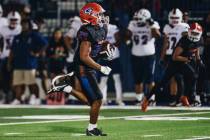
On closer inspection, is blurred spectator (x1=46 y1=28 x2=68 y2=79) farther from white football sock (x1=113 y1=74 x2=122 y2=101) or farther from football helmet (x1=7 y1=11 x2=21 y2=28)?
white football sock (x1=113 y1=74 x2=122 y2=101)

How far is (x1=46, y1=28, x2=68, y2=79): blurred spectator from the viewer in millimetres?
23250

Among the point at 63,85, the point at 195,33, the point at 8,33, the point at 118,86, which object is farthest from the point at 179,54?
the point at 63,85

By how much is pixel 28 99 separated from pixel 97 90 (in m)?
10.1

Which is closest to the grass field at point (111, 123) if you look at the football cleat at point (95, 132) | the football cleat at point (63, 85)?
the football cleat at point (95, 132)

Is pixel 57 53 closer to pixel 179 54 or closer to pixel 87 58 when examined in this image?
pixel 179 54

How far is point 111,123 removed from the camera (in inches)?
627

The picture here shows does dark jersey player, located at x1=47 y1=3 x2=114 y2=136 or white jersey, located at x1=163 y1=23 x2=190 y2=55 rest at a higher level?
dark jersey player, located at x1=47 y1=3 x2=114 y2=136

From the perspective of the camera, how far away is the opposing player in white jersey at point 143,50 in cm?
2192

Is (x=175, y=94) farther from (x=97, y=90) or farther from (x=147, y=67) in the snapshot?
(x=97, y=90)

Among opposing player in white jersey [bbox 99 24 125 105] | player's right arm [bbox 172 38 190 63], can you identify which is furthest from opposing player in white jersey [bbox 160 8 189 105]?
player's right arm [bbox 172 38 190 63]

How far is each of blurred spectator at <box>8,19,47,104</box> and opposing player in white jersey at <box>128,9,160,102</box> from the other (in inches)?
90.1

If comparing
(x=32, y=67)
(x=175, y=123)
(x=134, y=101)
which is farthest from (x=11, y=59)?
(x=175, y=123)

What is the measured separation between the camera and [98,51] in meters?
14.0

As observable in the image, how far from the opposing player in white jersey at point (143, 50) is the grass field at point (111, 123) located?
1725 millimetres
